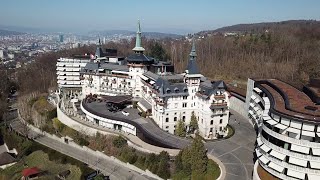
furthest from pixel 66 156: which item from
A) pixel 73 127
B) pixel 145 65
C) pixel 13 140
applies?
pixel 145 65

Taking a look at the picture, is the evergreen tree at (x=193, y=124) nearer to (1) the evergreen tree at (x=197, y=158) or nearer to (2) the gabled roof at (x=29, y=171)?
(1) the evergreen tree at (x=197, y=158)

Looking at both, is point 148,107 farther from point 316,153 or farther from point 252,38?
point 252,38

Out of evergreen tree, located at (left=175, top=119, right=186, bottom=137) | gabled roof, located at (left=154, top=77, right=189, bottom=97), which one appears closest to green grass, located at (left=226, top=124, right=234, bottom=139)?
evergreen tree, located at (left=175, top=119, right=186, bottom=137)

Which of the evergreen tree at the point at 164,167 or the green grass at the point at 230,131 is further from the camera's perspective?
the green grass at the point at 230,131

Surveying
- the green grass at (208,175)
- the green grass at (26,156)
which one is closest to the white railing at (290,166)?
the green grass at (208,175)

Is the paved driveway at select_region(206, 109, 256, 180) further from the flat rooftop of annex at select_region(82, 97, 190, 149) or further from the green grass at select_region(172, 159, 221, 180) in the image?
the flat rooftop of annex at select_region(82, 97, 190, 149)

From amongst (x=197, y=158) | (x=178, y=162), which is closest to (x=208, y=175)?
(x=197, y=158)

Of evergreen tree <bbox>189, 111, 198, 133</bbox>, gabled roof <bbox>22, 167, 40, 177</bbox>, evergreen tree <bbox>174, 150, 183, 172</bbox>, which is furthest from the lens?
evergreen tree <bbox>189, 111, 198, 133</bbox>
